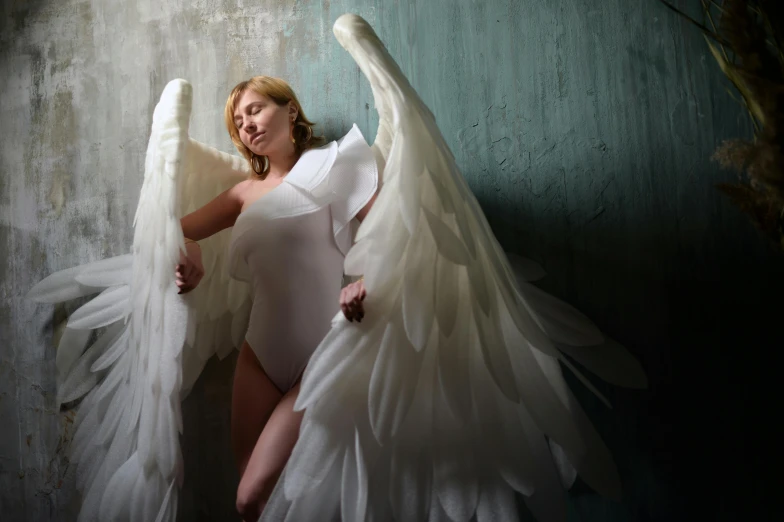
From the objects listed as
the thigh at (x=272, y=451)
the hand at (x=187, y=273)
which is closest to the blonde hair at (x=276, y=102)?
the hand at (x=187, y=273)

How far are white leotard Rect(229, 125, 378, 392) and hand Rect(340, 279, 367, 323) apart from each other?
0.86 ft

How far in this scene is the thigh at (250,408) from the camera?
1350 millimetres

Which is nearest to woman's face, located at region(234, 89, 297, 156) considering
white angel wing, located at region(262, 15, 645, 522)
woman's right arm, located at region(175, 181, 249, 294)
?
woman's right arm, located at region(175, 181, 249, 294)

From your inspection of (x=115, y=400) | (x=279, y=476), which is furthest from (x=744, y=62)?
(x=115, y=400)

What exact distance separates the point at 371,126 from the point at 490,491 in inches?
38.1

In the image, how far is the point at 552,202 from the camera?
1538 millimetres

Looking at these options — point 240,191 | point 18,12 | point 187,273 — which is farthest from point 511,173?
point 18,12

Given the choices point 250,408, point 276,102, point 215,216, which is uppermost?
point 276,102

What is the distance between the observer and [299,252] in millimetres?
1369

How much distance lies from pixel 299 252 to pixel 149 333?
37 cm

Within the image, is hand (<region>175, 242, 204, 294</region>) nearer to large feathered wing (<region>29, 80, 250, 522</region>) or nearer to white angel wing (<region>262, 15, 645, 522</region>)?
large feathered wing (<region>29, 80, 250, 522</region>)

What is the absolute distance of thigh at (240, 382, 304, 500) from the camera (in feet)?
4.06

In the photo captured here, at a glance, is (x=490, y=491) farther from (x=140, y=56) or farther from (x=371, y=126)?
(x=140, y=56)

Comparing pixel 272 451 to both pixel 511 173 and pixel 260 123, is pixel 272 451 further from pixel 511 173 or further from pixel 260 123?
pixel 511 173
